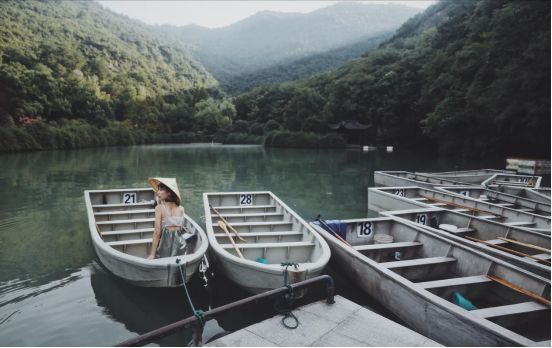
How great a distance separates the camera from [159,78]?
3120 inches

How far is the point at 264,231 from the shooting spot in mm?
6762

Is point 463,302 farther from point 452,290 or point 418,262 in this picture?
point 418,262

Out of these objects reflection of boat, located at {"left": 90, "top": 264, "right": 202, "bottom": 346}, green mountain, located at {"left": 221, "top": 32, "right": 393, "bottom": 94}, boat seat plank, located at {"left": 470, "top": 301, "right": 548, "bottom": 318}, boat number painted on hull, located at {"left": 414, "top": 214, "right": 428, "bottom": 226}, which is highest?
green mountain, located at {"left": 221, "top": 32, "right": 393, "bottom": 94}

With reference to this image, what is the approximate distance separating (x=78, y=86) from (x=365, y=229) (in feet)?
167

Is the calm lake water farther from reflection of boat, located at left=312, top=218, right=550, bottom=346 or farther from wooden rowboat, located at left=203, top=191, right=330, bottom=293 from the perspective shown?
reflection of boat, located at left=312, top=218, right=550, bottom=346

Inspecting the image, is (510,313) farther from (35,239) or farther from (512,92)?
(512,92)

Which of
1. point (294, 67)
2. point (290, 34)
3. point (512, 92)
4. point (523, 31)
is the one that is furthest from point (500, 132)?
point (290, 34)

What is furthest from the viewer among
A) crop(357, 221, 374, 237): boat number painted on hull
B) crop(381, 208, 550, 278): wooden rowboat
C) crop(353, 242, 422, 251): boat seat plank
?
crop(357, 221, 374, 237): boat number painted on hull

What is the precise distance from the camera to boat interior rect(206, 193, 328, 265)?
530 centimetres

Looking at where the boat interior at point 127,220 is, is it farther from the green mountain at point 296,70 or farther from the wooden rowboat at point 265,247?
the green mountain at point 296,70

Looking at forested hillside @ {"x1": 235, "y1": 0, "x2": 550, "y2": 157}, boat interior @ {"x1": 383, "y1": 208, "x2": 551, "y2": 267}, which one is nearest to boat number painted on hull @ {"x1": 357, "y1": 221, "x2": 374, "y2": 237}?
boat interior @ {"x1": 383, "y1": 208, "x2": 551, "y2": 267}

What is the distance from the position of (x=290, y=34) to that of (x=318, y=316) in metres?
172

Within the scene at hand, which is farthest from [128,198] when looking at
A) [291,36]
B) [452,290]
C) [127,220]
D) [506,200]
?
[291,36]

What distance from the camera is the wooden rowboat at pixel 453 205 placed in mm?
7147
